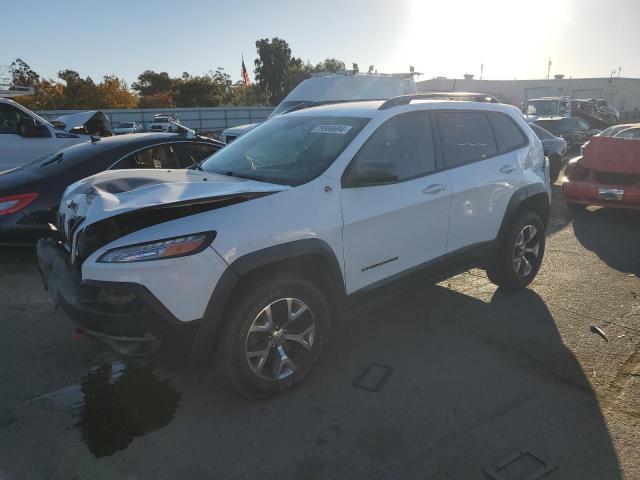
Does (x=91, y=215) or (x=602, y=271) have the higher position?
(x=91, y=215)

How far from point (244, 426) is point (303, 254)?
3.54 ft

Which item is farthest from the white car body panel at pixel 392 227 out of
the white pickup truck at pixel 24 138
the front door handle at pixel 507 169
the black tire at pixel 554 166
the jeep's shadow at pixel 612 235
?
the black tire at pixel 554 166

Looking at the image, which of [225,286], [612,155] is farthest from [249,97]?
[225,286]

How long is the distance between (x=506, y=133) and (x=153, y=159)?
4.00 m

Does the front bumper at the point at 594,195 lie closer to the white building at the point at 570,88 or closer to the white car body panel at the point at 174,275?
the white car body panel at the point at 174,275

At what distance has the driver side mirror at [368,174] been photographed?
11.1 ft

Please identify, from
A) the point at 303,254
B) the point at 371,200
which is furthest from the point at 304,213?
the point at 371,200

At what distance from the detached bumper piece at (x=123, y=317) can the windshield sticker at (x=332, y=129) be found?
1791 mm

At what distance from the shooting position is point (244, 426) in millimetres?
2975

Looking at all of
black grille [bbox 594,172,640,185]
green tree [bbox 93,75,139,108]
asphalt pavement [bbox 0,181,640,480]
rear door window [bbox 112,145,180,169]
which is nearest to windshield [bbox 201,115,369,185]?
asphalt pavement [bbox 0,181,640,480]

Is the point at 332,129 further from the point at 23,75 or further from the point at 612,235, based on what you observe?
the point at 23,75

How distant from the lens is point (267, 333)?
3107 mm

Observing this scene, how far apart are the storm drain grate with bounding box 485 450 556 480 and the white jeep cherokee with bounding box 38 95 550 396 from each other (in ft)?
4.27

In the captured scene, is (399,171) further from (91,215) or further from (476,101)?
(91,215)
